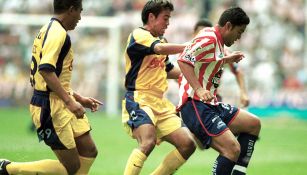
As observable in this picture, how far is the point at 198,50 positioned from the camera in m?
8.36

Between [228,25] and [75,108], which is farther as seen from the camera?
[228,25]

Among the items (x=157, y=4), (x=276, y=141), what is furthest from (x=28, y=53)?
(x=157, y=4)

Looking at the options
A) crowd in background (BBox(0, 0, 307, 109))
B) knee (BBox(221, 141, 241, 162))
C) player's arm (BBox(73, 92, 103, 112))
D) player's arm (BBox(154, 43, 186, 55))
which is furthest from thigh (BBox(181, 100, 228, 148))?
crowd in background (BBox(0, 0, 307, 109))

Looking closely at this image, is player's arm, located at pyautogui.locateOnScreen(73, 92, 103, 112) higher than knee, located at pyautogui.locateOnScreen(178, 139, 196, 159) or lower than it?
higher

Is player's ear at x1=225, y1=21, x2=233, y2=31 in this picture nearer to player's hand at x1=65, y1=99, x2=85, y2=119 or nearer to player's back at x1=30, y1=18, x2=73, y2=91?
player's back at x1=30, y1=18, x2=73, y2=91

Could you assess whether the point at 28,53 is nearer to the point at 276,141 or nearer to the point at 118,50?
the point at 118,50

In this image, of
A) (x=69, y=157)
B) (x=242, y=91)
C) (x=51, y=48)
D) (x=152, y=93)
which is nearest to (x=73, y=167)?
(x=69, y=157)

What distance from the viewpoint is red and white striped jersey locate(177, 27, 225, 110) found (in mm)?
8359

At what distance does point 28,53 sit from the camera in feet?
80.6

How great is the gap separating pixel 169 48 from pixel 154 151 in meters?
6.67

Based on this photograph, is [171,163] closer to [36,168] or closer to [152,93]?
[152,93]

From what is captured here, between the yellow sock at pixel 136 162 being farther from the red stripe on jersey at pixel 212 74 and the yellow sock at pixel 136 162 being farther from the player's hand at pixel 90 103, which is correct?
the red stripe on jersey at pixel 212 74

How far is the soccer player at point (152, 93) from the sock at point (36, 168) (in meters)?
0.99

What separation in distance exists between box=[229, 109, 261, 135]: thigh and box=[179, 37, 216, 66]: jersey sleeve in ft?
2.82
